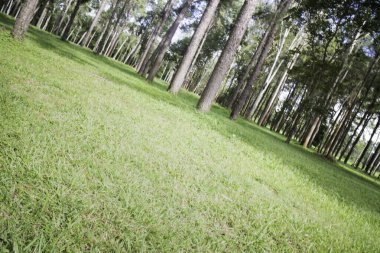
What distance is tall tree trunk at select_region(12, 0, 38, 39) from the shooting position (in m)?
12.3

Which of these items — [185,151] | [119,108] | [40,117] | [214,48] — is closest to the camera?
[40,117]

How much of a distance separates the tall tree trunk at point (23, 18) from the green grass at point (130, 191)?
684 cm

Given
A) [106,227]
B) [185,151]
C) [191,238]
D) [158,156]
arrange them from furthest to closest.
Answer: [185,151], [158,156], [191,238], [106,227]

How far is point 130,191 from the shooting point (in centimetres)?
332

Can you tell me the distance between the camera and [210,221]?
3.45 meters

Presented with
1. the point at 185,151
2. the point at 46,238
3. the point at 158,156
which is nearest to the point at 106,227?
the point at 46,238

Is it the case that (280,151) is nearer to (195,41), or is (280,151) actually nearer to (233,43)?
(233,43)

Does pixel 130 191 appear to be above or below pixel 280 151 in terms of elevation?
Answer: below

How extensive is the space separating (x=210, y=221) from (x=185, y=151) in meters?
2.23

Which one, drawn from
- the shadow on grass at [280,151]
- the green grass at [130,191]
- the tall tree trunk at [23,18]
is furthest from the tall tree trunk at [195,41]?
the green grass at [130,191]

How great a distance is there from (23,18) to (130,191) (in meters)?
12.7

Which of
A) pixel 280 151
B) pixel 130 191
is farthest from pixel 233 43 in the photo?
pixel 130 191

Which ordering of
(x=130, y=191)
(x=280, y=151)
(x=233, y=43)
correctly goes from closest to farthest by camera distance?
(x=130, y=191), (x=233, y=43), (x=280, y=151)

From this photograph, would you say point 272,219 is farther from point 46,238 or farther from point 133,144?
point 46,238
